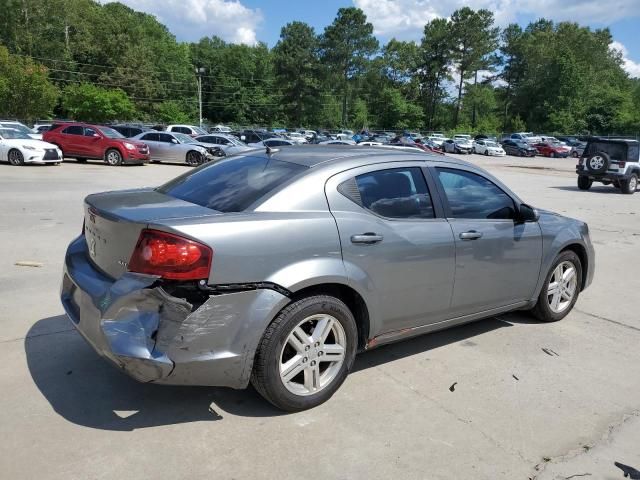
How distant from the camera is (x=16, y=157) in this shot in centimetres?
1995

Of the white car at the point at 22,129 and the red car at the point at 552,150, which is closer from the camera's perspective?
the white car at the point at 22,129

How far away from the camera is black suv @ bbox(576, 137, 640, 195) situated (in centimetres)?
1852

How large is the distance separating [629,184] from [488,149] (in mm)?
30759

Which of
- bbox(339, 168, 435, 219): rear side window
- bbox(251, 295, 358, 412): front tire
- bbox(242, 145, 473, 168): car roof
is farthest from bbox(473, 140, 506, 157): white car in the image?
bbox(251, 295, 358, 412): front tire

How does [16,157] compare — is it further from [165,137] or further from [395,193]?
[395,193]

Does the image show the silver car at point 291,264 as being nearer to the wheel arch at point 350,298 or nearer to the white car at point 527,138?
the wheel arch at point 350,298

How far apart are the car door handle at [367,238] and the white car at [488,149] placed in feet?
156

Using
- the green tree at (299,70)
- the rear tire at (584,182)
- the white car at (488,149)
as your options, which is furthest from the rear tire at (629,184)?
the green tree at (299,70)

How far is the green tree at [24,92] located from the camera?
43.5 m

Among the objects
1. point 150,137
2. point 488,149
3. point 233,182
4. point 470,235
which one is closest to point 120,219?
point 233,182

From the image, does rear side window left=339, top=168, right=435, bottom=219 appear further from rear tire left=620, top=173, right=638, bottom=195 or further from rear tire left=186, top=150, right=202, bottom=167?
rear tire left=186, top=150, right=202, bottom=167

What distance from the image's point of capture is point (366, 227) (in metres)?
3.51

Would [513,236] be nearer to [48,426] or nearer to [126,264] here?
[126,264]

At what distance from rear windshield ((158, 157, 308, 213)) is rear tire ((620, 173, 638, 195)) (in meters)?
18.2
